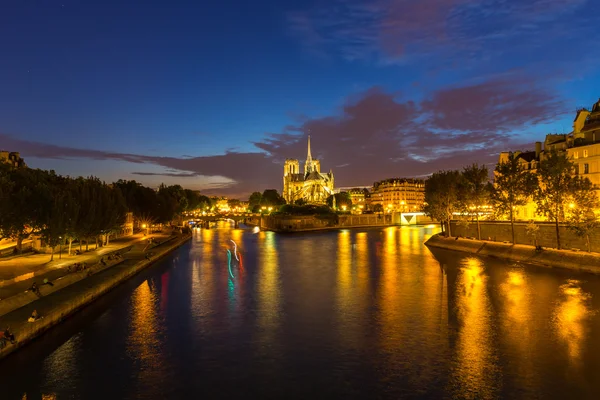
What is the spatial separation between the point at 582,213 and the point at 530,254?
329 inches

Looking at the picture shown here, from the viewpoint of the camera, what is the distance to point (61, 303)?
28531 millimetres

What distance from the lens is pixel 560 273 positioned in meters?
43.9

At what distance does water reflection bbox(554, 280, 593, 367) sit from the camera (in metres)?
22.4

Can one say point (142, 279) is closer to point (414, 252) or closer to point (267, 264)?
point (267, 264)

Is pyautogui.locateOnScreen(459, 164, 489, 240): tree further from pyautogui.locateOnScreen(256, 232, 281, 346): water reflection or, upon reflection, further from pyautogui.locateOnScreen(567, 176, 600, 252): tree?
pyautogui.locateOnScreen(256, 232, 281, 346): water reflection

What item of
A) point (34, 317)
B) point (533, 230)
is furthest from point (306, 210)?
point (34, 317)

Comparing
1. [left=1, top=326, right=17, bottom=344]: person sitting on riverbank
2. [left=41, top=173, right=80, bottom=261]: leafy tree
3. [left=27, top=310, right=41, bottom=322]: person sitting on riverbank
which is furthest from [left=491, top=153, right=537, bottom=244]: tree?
[left=1, top=326, right=17, bottom=344]: person sitting on riverbank

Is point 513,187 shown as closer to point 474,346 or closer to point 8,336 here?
point 474,346

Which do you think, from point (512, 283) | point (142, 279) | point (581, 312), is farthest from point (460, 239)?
point (142, 279)

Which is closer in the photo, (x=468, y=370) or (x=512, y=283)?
(x=468, y=370)

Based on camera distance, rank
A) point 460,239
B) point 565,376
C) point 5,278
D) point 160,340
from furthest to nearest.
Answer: point 460,239
point 5,278
point 160,340
point 565,376

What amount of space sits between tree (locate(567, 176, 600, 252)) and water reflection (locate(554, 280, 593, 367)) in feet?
30.5

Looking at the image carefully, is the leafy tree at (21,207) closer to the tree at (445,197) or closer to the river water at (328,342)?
the river water at (328,342)

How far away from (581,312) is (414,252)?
42.0 m
